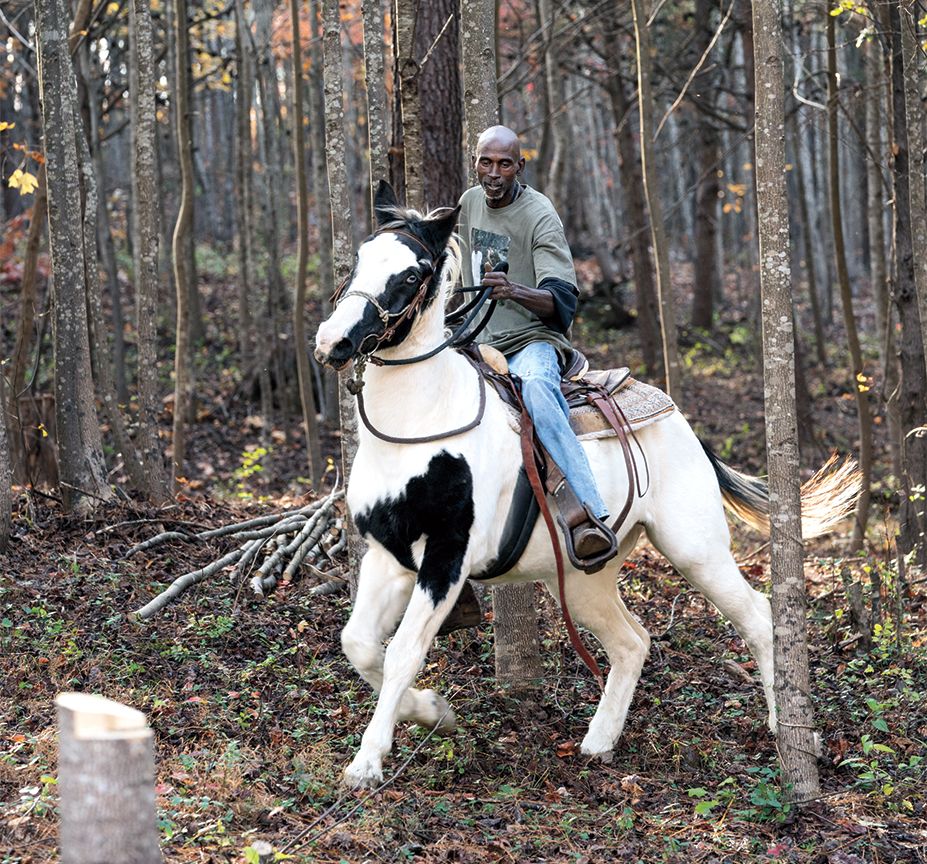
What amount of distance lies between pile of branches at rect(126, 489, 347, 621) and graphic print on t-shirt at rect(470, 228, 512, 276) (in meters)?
2.85

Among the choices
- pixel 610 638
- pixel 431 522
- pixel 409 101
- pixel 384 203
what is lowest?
pixel 610 638

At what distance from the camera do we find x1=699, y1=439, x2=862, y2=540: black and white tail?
729 centimetres

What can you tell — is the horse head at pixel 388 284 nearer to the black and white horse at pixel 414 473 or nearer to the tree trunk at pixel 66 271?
the black and white horse at pixel 414 473

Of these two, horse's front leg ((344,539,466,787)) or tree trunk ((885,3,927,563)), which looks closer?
horse's front leg ((344,539,466,787))

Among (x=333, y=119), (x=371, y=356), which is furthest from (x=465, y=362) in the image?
(x=333, y=119)

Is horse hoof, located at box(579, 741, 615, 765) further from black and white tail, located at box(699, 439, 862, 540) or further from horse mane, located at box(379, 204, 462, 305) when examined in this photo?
horse mane, located at box(379, 204, 462, 305)

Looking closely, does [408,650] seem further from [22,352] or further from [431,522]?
[22,352]

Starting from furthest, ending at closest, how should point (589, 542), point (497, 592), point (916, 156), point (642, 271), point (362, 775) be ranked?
point (642, 271), point (916, 156), point (497, 592), point (589, 542), point (362, 775)

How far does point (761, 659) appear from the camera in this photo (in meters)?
6.79

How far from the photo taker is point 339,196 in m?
7.60

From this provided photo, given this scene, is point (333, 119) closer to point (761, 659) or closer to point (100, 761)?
point (761, 659)

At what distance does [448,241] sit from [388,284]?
Answer: 0.53m

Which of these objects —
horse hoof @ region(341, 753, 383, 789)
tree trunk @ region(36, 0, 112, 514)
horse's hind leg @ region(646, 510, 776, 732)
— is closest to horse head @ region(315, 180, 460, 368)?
horse hoof @ region(341, 753, 383, 789)

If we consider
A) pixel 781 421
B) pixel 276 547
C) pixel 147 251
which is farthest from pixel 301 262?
pixel 781 421
